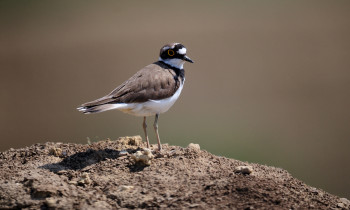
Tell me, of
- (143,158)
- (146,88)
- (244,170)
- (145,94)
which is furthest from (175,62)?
(244,170)

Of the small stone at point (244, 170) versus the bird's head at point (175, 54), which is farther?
the bird's head at point (175, 54)

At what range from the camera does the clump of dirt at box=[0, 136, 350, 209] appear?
583 cm

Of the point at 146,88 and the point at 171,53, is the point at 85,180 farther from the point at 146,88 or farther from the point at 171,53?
the point at 171,53

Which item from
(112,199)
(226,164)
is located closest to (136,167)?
(112,199)

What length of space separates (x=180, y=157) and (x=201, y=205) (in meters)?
1.64

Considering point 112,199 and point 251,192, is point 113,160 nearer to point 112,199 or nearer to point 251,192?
point 112,199

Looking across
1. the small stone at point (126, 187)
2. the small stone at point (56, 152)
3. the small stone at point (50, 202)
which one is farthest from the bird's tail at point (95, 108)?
the small stone at point (50, 202)

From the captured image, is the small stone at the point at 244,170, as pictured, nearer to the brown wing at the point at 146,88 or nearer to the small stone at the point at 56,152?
the brown wing at the point at 146,88

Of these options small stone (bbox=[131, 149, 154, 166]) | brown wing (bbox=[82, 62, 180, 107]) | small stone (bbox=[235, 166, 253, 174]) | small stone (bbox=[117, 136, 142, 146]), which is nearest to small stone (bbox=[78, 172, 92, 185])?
small stone (bbox=[131, 149, 154, 166])

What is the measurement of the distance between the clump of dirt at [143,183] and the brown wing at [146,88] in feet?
2.76

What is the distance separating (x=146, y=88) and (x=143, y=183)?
222cm

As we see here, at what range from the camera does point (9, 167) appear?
23.5 feet

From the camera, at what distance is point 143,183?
20.7 feet

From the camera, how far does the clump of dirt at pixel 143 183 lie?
583cm
